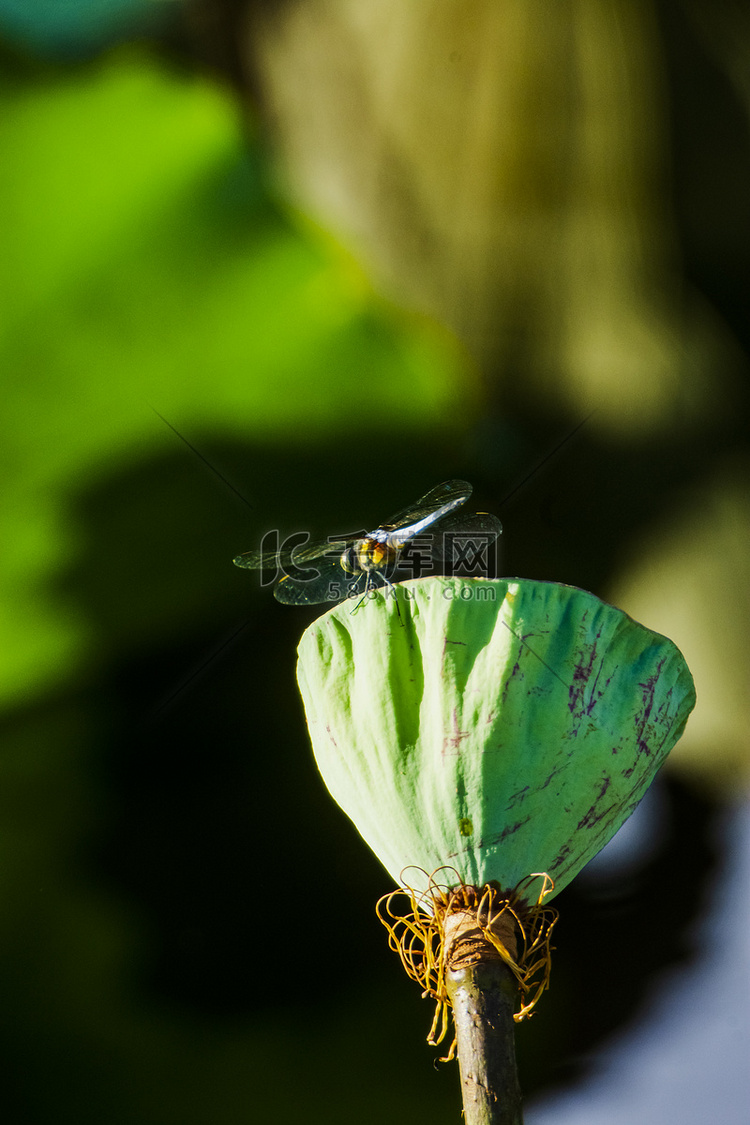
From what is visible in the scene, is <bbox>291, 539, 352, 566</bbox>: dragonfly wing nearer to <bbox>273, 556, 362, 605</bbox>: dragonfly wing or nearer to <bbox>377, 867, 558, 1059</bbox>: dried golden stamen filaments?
<bbox>273, 556, 362, 605</bbox>: dragonfly wing

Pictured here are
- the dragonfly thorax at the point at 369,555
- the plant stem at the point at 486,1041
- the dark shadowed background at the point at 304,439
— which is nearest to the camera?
the plant stem at the point at 486,1041

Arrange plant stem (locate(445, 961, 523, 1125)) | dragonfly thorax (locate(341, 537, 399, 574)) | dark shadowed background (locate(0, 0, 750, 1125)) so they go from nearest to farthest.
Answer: plant stem (locate(445, 961, 523, 1125)), dragonfly thorax (locate(341, 537, 399, 574)), dark shadowed background (locate(0, 0, 750, 1125))

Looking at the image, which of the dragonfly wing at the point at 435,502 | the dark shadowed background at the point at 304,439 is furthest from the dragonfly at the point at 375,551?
the dark shadowed background at the point at 304,439

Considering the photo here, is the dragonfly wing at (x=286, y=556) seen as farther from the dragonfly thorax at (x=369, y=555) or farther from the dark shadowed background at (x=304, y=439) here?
the dark shadowed background at (x=304, y=439)

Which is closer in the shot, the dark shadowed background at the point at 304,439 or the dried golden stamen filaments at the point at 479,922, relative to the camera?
the dried golden stamen filaments at the point at 479,922

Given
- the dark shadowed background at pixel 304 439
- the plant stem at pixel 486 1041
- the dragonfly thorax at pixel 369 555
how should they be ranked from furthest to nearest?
the dark shadowed background at pixel 304 439 → the dragonfly thorax at pixel 369 555 → the plant stem at pixel 486 1041

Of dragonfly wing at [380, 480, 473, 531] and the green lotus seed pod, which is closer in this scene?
the green lotus seed pod

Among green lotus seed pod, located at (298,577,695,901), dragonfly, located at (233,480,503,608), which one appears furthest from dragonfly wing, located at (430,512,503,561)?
green lotus seed pod, located at (298,577,695,901)

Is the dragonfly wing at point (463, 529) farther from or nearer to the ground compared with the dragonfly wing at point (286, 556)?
nearer to the ground

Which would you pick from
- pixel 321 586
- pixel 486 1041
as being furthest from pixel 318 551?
pixel 486 1041
